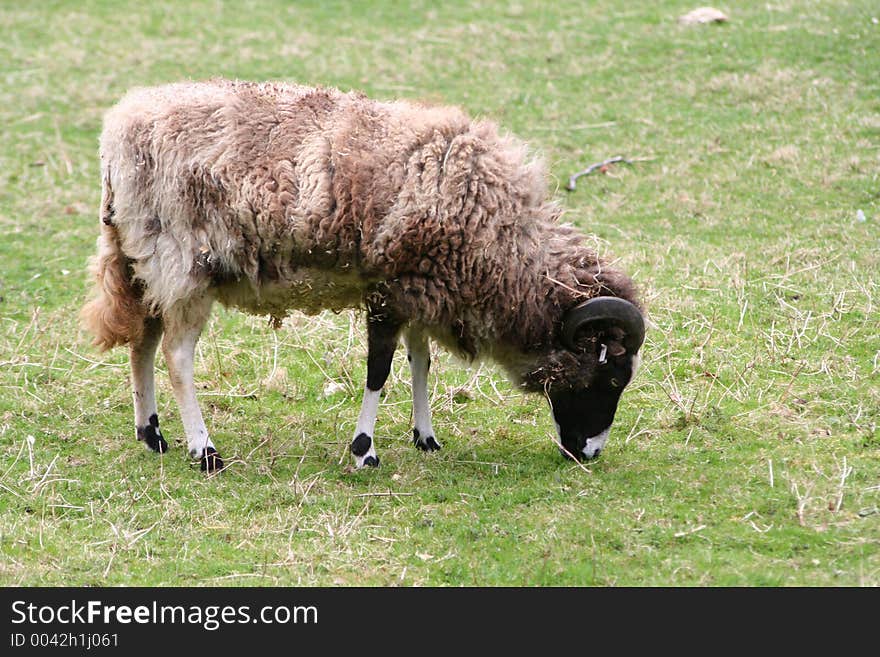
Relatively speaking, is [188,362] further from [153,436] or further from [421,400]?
[421,400]

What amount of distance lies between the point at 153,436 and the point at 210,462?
64 cm

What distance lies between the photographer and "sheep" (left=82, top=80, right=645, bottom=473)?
6.99m

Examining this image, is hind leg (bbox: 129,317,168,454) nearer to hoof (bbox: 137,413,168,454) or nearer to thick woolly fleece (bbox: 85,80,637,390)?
hoof (bbox: 137,413,168,454)

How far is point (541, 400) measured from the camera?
859cm

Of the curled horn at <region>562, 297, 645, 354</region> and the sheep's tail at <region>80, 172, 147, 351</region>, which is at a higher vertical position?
the curled horn at <region>562, 297, 645, 354</region>

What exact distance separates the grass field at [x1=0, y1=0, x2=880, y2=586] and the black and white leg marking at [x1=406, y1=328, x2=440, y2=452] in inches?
8.5

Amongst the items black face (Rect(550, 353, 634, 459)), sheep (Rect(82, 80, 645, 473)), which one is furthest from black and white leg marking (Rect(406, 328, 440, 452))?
black face (Rect(550, 353, 634, 459))

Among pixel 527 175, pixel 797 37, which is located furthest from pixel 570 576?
pixel 797 37

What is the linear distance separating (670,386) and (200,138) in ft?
12.3

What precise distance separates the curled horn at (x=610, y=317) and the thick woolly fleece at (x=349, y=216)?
13cm

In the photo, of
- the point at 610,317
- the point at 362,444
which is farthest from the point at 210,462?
the point at 610,317

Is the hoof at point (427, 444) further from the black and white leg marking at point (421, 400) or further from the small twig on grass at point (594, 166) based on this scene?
the small twig on grass at point (594, 166)

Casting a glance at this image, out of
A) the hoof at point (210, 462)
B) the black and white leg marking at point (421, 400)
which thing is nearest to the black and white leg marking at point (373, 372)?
the black and white leg marking at point (421, 400)

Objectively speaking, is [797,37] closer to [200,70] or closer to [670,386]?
[200,70]
